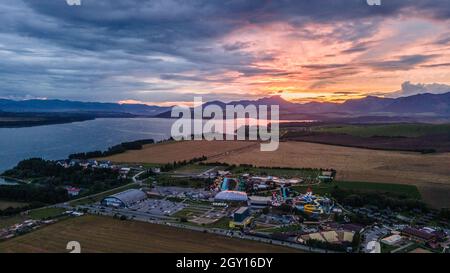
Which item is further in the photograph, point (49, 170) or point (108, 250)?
point (49, 170)

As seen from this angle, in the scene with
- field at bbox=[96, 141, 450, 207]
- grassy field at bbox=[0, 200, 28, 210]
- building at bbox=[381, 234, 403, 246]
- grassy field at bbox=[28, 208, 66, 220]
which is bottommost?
building at bbox=[381, 234, 403, 246]

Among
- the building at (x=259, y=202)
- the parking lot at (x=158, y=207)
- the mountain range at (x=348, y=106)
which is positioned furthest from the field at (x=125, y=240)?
the mountain range at (x=348, y=106)

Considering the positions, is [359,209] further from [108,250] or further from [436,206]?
[108,250]

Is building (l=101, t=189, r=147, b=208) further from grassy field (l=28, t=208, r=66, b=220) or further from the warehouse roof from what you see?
grassy field (l=28, t=208, r=66, b=220)

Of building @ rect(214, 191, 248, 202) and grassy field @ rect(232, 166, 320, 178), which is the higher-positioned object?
grassy field @ rect(232, 166, 320, 178)

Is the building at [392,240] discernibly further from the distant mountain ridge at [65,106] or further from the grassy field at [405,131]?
the distant mountain ridge at [65,106]

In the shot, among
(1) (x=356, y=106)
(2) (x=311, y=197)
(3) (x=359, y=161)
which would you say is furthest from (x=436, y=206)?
(1) (x=356, y=106)

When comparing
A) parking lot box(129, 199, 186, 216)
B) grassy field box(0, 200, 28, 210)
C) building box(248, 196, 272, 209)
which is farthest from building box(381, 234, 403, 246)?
grassy field box(0, 200, 28, 210)
